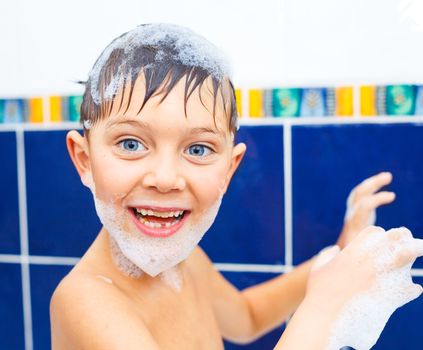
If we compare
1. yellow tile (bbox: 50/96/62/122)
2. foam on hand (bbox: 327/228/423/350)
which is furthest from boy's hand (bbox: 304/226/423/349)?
yellow tile (bbox: 50/96/62/122)

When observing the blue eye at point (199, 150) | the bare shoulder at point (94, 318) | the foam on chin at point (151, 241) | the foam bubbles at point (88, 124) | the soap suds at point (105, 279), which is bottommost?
the bare shoulder at point (94, 318)

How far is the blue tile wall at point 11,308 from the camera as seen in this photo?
1455mm

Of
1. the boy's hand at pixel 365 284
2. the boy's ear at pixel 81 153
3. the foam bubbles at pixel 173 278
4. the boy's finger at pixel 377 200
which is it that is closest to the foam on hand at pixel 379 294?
the boy's hand at pixel 365 284

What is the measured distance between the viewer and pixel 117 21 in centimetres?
124

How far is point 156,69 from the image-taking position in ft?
3.06

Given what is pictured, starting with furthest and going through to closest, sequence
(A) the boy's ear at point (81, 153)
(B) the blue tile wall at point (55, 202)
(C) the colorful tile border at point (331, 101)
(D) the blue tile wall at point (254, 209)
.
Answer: (B) the blue tile wall at point (55, 202) < (D) the blue tile wall at point (254, 209) < (C) the colorful tile border at point (331, 101) < (A) the boy's ear at point (81, 153)

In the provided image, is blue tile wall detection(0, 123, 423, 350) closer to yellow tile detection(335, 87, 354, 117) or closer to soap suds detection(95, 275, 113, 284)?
yellow tile detection(335, 87, 354, 117)

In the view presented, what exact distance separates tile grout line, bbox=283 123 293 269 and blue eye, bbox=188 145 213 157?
1.04 feet

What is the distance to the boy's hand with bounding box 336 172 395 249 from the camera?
1.21 meters

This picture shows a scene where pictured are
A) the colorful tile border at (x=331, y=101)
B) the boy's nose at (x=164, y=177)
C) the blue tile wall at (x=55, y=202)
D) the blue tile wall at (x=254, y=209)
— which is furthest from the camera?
the blue tile wall at (x=55, y=202)

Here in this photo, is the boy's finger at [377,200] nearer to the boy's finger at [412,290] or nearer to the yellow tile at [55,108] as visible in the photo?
the boy's finger at [412,290]

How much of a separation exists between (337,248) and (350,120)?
25 cm

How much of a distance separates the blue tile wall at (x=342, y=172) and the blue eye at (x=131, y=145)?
41 cm

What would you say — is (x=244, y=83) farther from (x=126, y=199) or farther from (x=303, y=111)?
(x=126, y=199)
